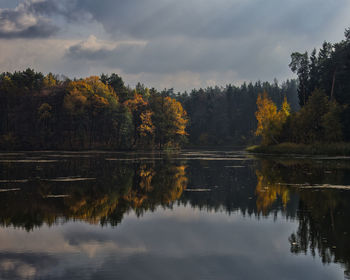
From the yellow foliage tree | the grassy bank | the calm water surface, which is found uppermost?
the yellow foliage tree

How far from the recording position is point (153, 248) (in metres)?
13.2

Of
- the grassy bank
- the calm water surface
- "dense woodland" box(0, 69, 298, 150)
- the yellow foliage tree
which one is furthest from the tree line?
the calm water surface

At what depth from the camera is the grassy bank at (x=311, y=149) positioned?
66125 millimetres

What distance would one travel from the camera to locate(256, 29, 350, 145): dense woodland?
69312mm

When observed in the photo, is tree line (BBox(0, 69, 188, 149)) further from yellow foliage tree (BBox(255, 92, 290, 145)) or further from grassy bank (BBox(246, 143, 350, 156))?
grassy bank (BBox(246, 143, 350, 156))

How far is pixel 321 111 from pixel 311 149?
25.9ft

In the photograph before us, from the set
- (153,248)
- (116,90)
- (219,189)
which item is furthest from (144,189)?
(116,90)

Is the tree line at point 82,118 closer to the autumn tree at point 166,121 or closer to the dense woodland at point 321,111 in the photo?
the autumn tree at point 166,121

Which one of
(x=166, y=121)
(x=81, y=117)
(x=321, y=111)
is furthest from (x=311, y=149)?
(x=81, y=117)

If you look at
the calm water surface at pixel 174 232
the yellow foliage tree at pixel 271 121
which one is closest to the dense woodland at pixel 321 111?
the yellow foliage tree at pixel 271 121

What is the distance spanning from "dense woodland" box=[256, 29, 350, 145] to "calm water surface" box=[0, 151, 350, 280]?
45.0 metres

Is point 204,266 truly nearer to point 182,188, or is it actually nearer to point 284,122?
point 182,188

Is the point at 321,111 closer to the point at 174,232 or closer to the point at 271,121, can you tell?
the point at 271,121

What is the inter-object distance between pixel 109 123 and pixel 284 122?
49820mm
